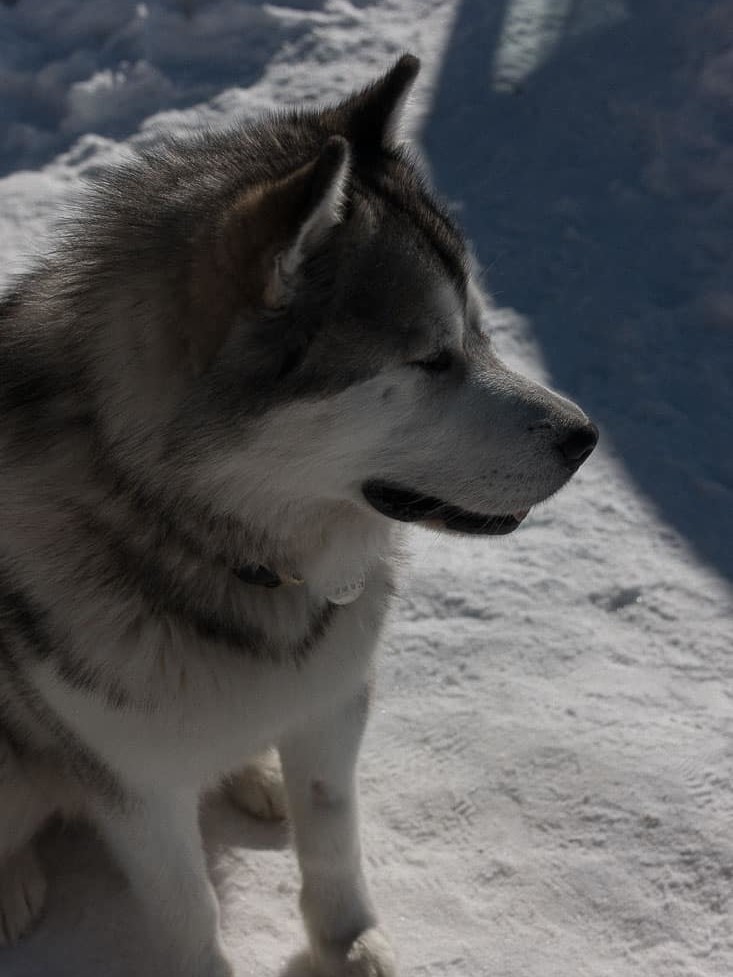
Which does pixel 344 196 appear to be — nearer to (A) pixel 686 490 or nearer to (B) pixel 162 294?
(B) pixel 162 294

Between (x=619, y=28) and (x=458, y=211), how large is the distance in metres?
1.26

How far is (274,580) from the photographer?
1852 mm

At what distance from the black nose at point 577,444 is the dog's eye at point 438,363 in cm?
24

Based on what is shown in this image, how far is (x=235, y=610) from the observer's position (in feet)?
6.07

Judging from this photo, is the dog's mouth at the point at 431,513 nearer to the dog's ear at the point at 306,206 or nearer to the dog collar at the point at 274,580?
the dog collar at the point at 274,580

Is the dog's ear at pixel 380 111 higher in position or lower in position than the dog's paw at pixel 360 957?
higher

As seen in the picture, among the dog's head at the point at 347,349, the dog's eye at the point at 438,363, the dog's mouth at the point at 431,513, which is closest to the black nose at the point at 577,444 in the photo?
the dog's head at the point at 347,349

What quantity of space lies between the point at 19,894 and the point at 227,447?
1.25m

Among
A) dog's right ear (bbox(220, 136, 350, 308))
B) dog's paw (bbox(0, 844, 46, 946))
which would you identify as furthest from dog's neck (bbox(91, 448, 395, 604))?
dog's paw (bbox(0, 844, 46, 946))

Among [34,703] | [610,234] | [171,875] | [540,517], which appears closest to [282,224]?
[34,703]

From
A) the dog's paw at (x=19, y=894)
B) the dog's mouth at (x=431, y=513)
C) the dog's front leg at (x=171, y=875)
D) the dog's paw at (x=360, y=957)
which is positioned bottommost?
the dog's paw at (x=19, y=894)

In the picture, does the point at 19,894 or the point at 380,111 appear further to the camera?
the point at 19,894

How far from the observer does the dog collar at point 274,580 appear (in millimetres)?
1824

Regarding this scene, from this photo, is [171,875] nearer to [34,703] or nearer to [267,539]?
[34,703]
